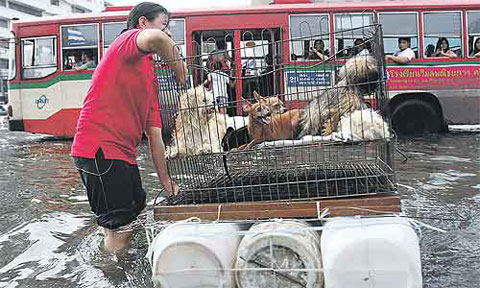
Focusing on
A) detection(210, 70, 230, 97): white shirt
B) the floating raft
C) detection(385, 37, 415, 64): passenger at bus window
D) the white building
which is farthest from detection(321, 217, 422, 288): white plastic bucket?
the white building

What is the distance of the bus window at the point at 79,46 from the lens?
Answer: 36.9 ft

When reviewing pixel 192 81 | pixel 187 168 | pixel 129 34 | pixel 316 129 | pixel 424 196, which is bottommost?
pixel 424 196

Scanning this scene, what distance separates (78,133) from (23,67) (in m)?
9.74

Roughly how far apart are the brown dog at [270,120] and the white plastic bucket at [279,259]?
99 cm

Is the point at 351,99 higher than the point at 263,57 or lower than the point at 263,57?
lower

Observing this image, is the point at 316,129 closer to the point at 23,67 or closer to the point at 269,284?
the point at 269,284

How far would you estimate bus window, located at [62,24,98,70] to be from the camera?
36.9ft

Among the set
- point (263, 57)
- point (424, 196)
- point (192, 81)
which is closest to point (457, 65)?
point (424, 196)

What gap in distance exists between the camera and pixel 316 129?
3.13 meters

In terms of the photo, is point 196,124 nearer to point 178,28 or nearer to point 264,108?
point 264,108

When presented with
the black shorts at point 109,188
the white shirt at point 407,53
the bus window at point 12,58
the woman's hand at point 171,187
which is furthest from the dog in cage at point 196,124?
the bus window at point 12,58

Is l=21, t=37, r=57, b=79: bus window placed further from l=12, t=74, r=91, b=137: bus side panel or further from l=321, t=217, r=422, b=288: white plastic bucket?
l=321, t=217, r=422, b=288: white plastic bucket

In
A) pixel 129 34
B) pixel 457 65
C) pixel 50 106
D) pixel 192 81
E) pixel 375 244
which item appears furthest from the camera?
pixel 50 106

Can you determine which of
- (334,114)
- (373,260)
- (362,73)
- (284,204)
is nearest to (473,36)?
(362,73)
